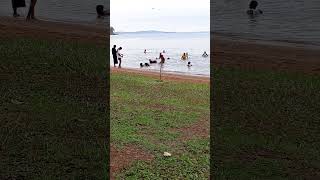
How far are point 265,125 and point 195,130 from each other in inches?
74.1

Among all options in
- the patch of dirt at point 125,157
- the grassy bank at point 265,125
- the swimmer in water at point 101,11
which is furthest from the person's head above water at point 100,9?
the patch of dirt at point 125,157

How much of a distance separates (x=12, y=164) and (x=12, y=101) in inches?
116

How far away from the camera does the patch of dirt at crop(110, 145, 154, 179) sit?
7.30 m

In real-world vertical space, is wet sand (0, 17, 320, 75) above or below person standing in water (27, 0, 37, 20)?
below

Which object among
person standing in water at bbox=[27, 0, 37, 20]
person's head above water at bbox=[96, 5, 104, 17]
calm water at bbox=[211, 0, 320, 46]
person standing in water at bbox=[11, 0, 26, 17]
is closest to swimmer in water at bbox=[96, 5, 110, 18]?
person's head above water at bbox=[96, 5, 104, 17]

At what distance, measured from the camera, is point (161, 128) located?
9328mm

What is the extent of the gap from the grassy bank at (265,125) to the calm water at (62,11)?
475 centimetres

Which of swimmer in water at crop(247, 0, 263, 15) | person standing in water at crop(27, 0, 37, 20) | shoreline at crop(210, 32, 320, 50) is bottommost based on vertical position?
shoreline at crop(210, 32, 320, 50)

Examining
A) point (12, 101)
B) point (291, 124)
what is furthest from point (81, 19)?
point (291, 124)

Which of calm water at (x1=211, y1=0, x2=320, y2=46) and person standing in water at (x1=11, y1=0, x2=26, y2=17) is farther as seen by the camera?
calm water at (x1=211, y1=0, x2=320, y2=46)

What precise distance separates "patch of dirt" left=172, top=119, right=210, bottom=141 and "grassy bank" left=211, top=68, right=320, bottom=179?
0.20 m

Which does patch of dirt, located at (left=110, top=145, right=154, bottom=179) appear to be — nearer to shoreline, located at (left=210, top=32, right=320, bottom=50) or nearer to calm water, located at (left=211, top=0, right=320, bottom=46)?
shoreline, located at (left=210, top=32, right=320, bottom=50)

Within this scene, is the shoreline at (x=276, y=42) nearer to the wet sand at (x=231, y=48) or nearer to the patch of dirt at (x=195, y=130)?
the wet sand at (x=231, y=48)

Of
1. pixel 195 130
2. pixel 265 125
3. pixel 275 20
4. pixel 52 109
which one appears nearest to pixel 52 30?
pixel 52 109
